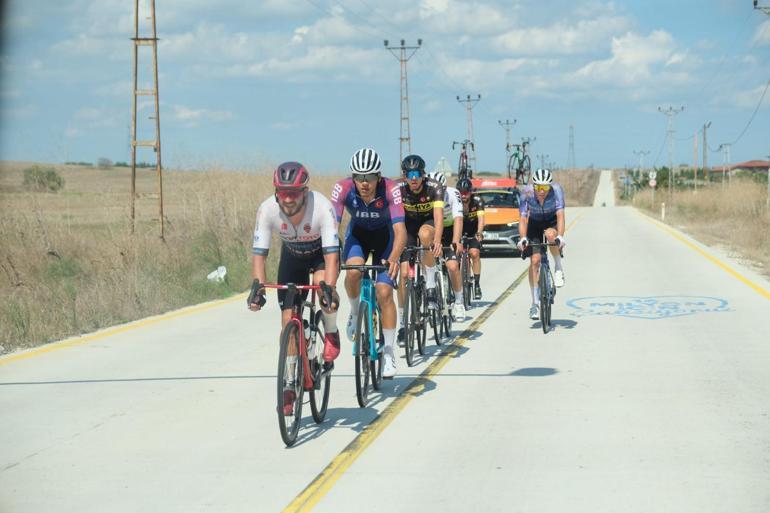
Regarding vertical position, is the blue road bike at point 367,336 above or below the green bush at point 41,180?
below

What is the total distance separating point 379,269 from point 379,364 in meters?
0.94

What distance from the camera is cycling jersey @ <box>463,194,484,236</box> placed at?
1465 centimetres

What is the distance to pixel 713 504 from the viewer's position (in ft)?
17.7

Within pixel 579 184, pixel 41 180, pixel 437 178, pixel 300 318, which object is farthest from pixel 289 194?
pixel 579 184

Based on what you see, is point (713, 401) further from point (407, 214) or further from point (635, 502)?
point (407, 214)

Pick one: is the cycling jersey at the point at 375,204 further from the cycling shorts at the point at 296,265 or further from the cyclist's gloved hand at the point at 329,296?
the cyclist's gloved hand at the point at 329,296

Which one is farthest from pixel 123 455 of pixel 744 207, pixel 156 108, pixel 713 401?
pixel 744 207

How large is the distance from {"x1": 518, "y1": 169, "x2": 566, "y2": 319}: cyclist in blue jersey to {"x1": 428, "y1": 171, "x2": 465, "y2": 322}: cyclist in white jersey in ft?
2.53

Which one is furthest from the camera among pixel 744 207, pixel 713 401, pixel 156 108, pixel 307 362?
pixel 744 207

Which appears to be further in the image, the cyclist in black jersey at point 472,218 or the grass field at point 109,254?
the cyclist in black jersey at point 472,218

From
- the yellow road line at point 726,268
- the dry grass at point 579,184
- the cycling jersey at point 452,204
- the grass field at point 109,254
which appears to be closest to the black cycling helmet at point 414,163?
the cycling jersey at point 452,204

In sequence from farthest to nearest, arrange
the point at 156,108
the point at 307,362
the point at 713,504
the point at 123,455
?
the point at 156,108 → the point at 307,362 → the point at 123,455 → the point at 713,504

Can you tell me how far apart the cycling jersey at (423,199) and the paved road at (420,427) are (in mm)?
1584

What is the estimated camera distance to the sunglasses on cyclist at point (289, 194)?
6804 millimetres
